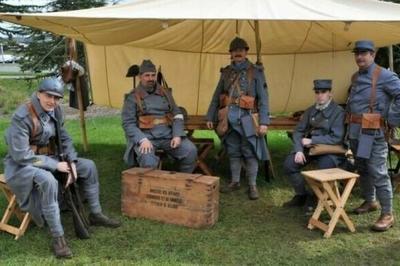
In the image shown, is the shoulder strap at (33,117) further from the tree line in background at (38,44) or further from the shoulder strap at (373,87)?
the tree line in background at (38,44)

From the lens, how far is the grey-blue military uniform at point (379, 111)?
13.5 feet

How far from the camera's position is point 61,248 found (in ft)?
12.1

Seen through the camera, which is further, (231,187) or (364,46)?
(231,187)

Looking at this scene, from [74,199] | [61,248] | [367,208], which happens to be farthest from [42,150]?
[367,208]

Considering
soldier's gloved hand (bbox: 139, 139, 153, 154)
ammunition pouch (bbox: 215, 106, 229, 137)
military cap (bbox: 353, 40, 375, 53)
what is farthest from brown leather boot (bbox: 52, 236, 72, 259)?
military cap (bbox: 353, 40, 375, 53)

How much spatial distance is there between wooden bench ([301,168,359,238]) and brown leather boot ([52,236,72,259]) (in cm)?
197

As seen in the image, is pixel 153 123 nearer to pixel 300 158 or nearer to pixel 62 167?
pixel 62 167

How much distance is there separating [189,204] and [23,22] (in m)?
2.41

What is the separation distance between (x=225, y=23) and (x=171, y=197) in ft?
11.0

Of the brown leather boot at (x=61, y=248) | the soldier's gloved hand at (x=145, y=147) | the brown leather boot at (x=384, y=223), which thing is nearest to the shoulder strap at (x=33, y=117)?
the brown leather boot at (x=61, y=248)

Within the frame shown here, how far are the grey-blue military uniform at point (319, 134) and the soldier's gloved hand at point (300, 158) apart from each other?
4cm

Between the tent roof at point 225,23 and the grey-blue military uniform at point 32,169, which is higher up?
the tent roof at point 225,23

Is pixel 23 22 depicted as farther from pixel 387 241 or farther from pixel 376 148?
pixel 387 241

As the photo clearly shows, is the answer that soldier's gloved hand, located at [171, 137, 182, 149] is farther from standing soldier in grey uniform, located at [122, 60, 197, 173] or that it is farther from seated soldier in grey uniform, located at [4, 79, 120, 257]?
seated soldier in grey uniform, located at [4, 79, 120, 257]
